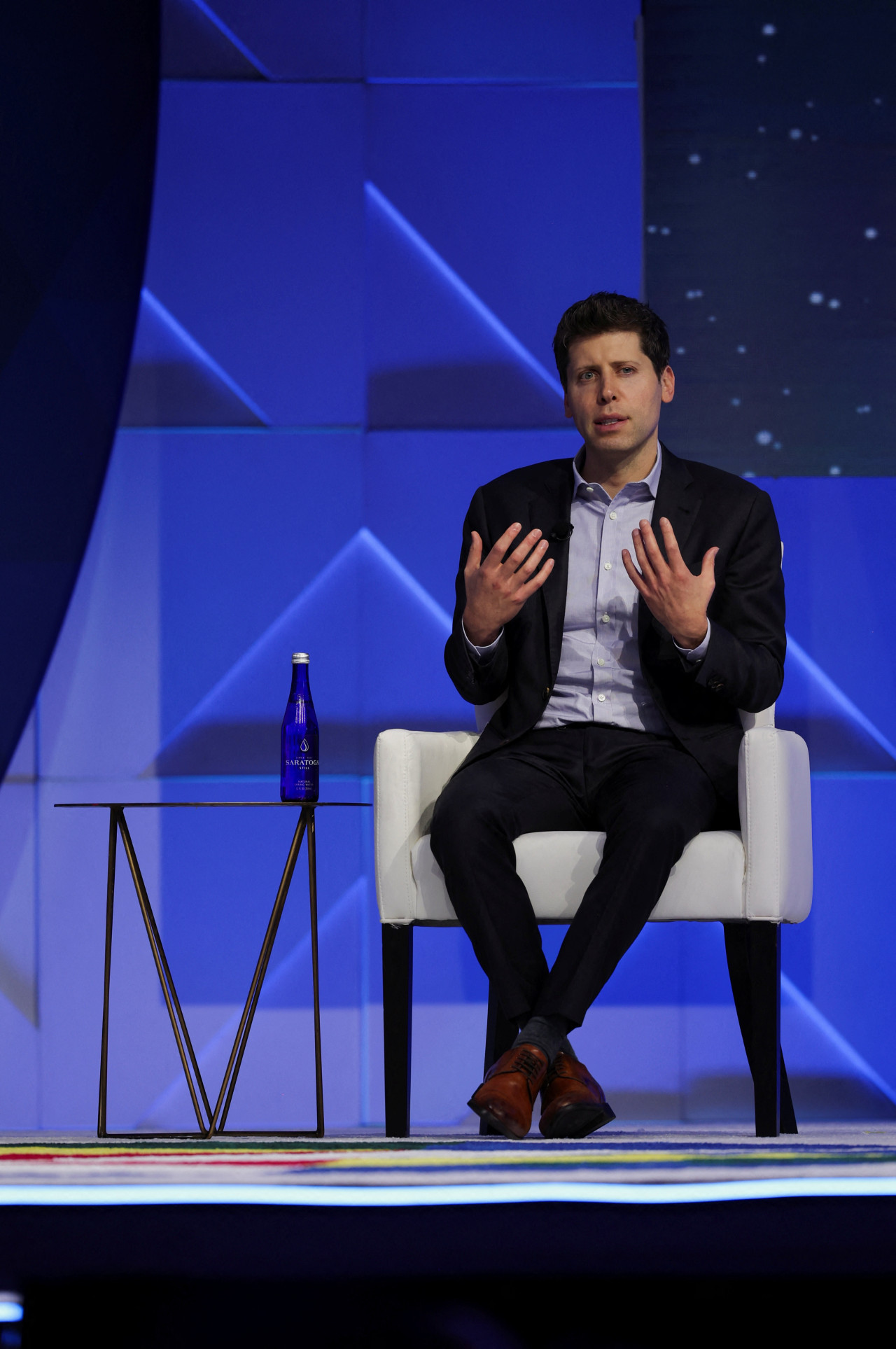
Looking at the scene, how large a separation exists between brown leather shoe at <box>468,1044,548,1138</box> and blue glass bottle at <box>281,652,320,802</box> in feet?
2.63

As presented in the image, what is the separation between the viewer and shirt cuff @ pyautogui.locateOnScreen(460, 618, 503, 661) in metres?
2.21

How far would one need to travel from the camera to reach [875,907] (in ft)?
9.91

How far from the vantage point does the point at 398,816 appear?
6.95 ft

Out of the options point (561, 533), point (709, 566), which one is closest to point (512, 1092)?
point (709, 566)

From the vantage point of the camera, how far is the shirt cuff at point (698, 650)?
2039mm

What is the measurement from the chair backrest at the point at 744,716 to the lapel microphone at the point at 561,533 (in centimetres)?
30

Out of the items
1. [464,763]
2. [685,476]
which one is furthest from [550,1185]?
[685,476]

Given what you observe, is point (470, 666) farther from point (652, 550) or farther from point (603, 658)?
point (652, 550)

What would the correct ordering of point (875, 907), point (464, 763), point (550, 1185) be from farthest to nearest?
point (875, 907) < point (464, 763) < point (550, 1185)

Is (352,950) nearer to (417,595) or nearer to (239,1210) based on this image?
(417,595)

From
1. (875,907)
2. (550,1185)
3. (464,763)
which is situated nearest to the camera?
(550,1185)

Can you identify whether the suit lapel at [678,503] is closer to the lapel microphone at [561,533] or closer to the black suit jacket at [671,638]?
the black suit jacket at [671,638]

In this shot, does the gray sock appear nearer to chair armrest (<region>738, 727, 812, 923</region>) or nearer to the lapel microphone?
chair armrest (<region>738, 727, 812, 923</region>)

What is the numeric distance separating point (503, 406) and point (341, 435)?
407 mm
